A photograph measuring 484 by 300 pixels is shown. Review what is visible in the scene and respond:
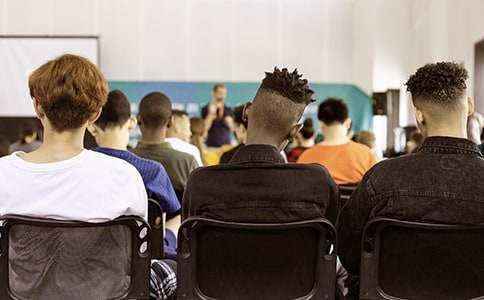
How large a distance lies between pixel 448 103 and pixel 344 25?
8.41 meters

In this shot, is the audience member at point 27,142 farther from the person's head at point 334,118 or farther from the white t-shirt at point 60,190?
the white t-shirt at point 60,190

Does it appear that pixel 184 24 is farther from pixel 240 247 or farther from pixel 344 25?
pixel 240 247

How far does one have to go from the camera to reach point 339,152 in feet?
12.3

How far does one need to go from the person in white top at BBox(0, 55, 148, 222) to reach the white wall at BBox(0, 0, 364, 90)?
8.10 m

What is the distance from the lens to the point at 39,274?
175 centimetres

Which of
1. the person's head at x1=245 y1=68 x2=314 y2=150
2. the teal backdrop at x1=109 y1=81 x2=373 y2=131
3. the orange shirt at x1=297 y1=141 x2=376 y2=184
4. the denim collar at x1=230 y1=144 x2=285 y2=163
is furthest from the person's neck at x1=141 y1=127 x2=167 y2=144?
the teal backdrop at x1=109 y1=81 x2=373 y2=131

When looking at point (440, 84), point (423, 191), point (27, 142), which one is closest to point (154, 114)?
point (440, 84)

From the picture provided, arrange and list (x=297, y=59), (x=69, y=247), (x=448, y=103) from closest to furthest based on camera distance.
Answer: (x=69, y=247) < (x=448, y=103) < (x=297, y=59)

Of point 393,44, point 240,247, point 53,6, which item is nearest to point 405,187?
point 240,247

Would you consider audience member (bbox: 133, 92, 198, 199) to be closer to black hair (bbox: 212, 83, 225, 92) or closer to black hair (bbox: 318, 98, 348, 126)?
black hair (bbox: 318, 98, 348, 126)

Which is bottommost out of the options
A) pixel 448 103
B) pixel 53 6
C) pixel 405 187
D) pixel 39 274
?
pixel 39 274

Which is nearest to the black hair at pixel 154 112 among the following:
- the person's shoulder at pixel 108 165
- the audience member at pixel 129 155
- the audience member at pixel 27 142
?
the audience member at pixel 129 155

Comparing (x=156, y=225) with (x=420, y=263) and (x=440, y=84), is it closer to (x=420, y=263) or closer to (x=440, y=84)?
(x=420, y=263)

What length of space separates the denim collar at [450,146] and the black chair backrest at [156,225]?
0.89 metres
